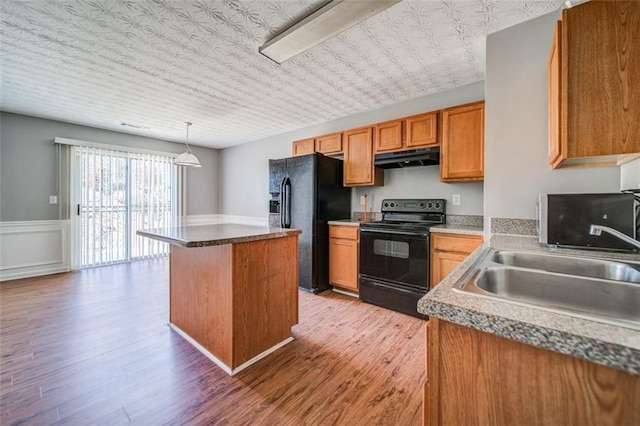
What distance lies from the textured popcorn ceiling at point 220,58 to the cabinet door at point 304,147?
39 cm

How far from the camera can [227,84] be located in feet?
9.28

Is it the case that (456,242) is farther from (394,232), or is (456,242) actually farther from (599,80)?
(599,80)

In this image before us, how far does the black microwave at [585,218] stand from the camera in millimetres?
1428

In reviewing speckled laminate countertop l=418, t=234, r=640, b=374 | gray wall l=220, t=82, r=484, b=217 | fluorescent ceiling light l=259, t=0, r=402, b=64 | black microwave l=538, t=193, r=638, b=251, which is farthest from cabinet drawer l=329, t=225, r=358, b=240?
speckled laminate countertop l=418, t=234, r=640, b=374

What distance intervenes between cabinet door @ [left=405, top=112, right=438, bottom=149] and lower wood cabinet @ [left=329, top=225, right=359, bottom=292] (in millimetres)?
1197

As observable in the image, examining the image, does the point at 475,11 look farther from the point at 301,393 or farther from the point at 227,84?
the point at 301,393

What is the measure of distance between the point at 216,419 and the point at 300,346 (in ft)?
2.73

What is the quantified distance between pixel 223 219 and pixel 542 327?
6225 mm

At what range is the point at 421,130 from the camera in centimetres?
291

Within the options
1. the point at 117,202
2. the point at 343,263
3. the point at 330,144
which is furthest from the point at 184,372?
the point at 117,202

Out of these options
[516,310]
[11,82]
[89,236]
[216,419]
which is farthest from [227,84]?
[89,236]

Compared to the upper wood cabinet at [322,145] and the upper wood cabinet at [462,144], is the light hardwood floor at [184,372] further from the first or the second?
the upper wood cabinet at [322,145]

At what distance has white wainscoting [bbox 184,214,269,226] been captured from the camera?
17.5 ft

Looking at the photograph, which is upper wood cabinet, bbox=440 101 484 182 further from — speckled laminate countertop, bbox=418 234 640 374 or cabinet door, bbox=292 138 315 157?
speckled laminate countertop, bbox=418 234 640 374
